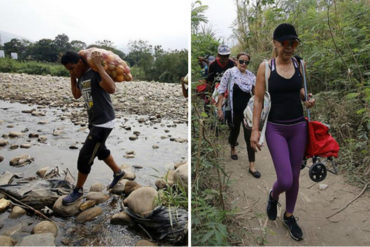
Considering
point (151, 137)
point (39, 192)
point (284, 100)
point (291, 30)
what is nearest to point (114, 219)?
point (39, 192)

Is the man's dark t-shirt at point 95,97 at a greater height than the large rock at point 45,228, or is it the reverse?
the man's dark t-shirt at point 95,97

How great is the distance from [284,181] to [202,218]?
60 cm

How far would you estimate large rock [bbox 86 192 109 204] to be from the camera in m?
2.61

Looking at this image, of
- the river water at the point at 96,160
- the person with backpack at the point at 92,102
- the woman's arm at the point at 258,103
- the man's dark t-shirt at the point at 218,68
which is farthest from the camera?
the man's dark t-shirt at the point at 218,68

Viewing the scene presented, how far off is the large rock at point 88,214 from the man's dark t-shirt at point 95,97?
73 centimetres

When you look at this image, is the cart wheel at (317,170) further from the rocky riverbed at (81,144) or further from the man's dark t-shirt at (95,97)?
the man's dark t-shirt at (95,97)

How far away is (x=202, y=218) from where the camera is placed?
1850 millimetres

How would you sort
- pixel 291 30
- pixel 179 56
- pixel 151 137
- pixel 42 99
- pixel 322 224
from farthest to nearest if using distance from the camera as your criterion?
pixel 179 56 < pixel 42 99 < pixel 151 137 < pixel 322 224 < pixel 291 30

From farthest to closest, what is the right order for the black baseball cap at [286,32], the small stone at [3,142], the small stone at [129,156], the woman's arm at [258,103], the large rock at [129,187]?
the small stone at [3,142] → the small stone at [129,156] → the large rock at [129,187] → the woman's arm at [258,103] → the black baseball cap at [286,32]

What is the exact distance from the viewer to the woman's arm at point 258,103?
1.94 meters

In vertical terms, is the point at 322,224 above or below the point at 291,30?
below

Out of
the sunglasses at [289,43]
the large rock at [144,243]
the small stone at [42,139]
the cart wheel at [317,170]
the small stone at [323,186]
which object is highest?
the sunglasses at [289,43]

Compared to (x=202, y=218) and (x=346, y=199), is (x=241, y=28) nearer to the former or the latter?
(x=346, y=199)

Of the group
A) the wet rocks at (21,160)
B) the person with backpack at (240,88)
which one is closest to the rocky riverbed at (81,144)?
the wet rocks at (21,160)
